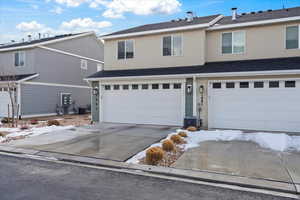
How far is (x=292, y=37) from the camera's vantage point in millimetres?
10328

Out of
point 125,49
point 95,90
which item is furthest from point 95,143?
point 125,49

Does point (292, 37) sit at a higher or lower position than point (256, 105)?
higher

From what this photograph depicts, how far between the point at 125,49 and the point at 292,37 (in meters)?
8.94

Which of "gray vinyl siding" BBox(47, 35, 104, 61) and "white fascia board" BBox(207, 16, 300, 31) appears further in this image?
"gray vinyl siding" BBox(47, 35, 104, 61)

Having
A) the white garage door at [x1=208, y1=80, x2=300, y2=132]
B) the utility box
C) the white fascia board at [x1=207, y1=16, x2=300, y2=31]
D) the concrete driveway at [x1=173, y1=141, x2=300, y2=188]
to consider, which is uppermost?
the white fascia board at [x1=207, y1=16, x2=300, y2=31]

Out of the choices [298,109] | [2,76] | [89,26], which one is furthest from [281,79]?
[89,26]

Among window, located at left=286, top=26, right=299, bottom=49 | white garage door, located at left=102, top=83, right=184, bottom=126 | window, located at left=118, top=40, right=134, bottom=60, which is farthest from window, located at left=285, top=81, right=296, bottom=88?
window, located at left=118, top=40, right=134, bottom=60

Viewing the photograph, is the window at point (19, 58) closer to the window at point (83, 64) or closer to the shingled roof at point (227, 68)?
the window at point (83, 64)

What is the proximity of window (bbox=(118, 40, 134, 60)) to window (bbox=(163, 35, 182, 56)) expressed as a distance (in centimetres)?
216

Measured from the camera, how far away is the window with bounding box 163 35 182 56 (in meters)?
12.0

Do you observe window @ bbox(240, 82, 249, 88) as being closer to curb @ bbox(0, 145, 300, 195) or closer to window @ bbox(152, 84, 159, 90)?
window @ bbox(152, 84, 159, 90)

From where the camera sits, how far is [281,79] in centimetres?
938

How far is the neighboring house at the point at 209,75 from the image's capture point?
9609mm

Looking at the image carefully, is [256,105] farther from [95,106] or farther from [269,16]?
[95,106]
